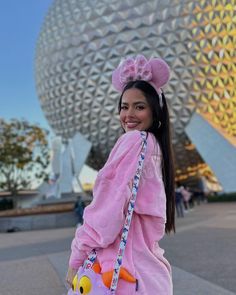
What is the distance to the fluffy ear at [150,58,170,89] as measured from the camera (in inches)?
75.2

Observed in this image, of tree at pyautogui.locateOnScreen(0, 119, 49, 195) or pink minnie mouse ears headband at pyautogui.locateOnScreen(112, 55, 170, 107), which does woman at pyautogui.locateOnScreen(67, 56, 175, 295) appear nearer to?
pink minnie mouse ears headband at pyautogui.locateOnScreen(112, 55, 170, 107)

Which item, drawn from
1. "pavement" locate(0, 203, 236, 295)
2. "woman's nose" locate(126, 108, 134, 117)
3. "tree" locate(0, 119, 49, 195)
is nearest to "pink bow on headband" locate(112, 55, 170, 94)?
"woman's nose" locate(126, 108, 134, 117)

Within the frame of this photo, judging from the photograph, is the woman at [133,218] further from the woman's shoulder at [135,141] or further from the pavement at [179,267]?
the pavement at [179,267]

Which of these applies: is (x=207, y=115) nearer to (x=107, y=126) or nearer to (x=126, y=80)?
(x=107, y=126)

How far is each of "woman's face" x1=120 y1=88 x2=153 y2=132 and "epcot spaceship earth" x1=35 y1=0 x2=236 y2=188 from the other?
1641 cm

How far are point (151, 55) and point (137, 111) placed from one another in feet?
59.3

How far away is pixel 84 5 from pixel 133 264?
2198 cm

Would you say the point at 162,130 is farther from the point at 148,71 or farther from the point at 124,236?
the point at 124,236

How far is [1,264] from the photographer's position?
21.8 feet

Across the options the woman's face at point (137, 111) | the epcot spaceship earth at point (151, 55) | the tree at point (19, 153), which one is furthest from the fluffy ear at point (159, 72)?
the tree at point (19, 153)

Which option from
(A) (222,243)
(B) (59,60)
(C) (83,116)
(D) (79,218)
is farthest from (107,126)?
(A) (222,243)

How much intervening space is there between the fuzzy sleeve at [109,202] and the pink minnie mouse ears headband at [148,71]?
353mm

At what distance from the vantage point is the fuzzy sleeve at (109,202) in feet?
5.09

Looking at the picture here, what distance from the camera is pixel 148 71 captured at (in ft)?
6.31
